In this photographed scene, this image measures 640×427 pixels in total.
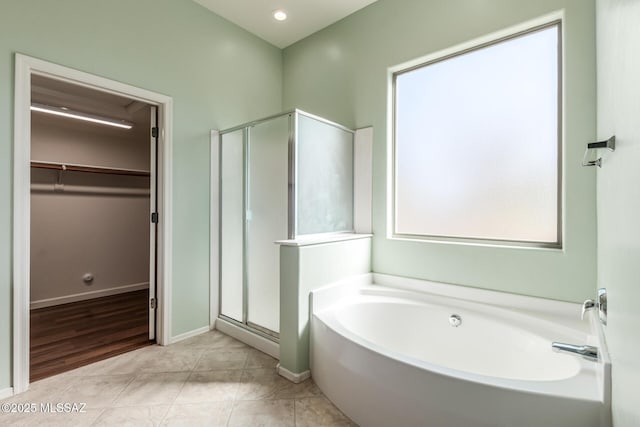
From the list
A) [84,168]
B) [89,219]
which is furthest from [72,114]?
[89,219]

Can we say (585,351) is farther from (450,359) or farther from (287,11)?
(287,11)

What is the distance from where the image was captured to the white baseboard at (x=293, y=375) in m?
1.98

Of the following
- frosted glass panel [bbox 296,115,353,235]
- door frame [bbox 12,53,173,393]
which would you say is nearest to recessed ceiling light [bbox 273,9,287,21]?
frosted glass panel [bbox 296,115,353,235]

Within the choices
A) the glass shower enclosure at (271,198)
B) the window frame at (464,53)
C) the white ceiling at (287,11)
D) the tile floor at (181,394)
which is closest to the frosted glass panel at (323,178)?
the glass shower enclosure at (271,198)

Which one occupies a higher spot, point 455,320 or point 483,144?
point 483,144

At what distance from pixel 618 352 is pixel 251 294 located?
7.65 feet

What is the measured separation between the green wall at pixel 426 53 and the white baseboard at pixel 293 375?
1.04m

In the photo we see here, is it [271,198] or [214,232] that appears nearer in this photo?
[271,198]

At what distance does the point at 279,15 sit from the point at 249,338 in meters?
3.02

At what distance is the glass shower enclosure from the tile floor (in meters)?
0.45

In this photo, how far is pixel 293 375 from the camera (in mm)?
1995

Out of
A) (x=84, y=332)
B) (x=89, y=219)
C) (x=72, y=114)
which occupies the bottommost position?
(x=84, y=332)

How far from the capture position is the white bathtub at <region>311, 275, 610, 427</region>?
1.14 m

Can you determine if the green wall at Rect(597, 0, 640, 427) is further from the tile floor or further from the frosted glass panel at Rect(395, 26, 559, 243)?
the tile floor
